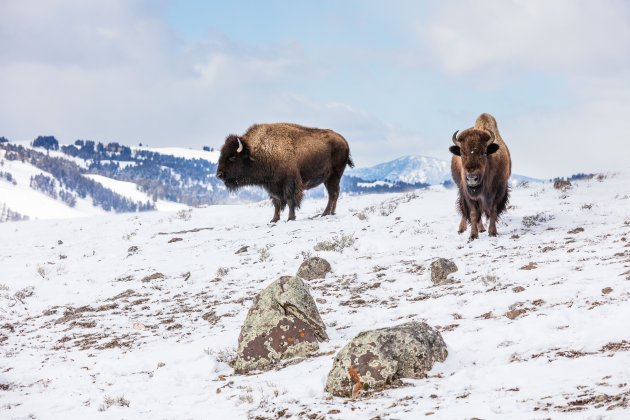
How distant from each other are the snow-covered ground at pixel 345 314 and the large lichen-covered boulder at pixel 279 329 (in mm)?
286

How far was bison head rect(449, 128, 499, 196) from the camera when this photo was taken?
457 inches

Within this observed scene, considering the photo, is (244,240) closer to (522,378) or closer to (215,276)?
(215,276)

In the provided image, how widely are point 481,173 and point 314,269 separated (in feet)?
13.4

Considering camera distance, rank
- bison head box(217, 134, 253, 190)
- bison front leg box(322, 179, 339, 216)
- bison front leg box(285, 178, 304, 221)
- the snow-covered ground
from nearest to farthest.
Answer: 1. the snow-covered ground
2. bison front leg box(285, 178, 304, 221)
3. bison head box(217, 134, 253, 190)
4. bison front leg box(322, 179, 339, 216)

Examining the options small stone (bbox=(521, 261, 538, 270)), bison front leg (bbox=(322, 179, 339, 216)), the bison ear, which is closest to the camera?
small stone (bbox=(521, 261, 538, 270))

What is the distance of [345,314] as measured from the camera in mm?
8180

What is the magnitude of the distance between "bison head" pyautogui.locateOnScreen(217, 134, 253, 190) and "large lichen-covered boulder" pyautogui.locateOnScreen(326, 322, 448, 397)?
1404cm

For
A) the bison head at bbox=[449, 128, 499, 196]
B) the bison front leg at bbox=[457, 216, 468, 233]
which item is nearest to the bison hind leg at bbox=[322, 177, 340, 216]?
the bison front leg at bbox=[457, 216, 468, 233]

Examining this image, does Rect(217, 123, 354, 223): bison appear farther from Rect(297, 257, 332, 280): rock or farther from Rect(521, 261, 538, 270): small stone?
Rect(521, 261, 538, 270): small stone

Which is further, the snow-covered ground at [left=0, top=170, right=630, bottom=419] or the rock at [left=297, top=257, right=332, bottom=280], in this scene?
the rock at [left=297, top=257, right=332, bottom=280]

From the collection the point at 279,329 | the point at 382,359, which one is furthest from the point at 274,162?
the point at 382,359

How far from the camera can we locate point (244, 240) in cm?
1576

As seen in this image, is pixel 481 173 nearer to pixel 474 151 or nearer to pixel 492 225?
pixel 474 151

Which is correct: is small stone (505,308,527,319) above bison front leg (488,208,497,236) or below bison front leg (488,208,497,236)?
below
